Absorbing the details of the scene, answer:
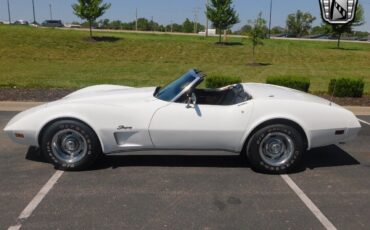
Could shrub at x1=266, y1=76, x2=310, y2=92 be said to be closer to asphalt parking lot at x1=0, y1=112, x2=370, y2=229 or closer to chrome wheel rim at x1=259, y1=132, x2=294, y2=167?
asphalt parking lot at x1=0, y1=112, x2=370, y2=229

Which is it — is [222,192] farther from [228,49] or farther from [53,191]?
[228,49]

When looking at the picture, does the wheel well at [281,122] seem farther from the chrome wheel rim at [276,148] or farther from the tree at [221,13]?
the tree at [221,13]

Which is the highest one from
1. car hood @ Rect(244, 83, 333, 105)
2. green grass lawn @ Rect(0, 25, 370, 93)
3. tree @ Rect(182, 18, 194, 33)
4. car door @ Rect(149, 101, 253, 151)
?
tree @ Rect(182, 18, 194, 33)

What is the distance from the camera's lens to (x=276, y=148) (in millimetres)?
5078

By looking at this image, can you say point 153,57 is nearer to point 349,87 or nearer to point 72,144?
point 349,87

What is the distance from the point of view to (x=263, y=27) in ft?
84.3

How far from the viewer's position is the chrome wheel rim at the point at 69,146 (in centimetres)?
495

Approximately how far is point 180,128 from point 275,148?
3.90 ft

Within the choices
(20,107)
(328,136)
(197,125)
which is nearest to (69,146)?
(197,125)

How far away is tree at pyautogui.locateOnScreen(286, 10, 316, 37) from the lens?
81062 millimetres

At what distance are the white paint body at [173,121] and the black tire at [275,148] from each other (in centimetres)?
11

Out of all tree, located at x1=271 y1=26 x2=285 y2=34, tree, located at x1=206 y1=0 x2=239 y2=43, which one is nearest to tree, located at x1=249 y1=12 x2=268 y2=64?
tree, located at x1=206 y1=0 x2=239 y2=43

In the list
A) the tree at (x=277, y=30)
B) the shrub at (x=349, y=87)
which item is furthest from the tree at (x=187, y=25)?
the shrub at (x=349, y=87)

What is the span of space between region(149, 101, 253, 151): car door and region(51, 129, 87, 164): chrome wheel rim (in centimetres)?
86
